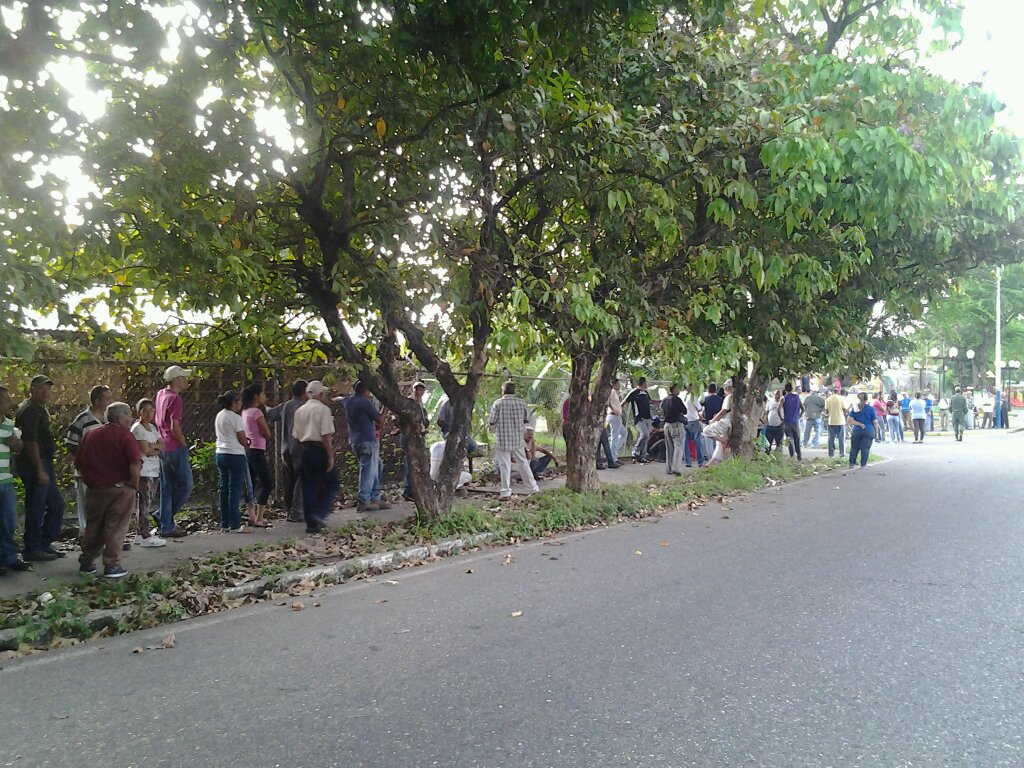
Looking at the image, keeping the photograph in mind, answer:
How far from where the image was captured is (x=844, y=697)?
13.3 ft

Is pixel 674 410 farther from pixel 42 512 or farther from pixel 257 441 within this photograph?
pixel 42 512

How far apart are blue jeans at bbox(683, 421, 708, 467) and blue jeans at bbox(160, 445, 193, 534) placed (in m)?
11.3

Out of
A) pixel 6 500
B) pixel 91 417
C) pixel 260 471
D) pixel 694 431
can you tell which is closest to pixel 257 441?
Answer: pixel 260 471

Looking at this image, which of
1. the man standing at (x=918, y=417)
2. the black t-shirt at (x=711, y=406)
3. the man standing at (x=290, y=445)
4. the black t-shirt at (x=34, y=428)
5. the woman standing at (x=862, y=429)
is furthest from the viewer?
the man standing at (x=918, y=417)

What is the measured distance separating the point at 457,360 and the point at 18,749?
769 cm

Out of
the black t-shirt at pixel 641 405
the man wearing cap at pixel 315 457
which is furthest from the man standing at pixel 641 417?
the man wearing cap at pixel 315 457

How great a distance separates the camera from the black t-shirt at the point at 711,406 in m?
18.3

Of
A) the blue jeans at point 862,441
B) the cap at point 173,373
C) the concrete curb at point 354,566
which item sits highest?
the cap at point 173,373

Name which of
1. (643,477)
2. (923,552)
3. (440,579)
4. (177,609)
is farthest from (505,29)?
(643,477)

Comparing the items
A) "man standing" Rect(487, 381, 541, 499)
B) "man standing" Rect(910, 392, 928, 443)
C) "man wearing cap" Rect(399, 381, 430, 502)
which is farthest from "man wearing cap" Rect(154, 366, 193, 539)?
"man standing" Rect(910, 392, 928, 443)

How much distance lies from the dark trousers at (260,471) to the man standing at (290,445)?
0.33 meters

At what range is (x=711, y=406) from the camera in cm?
1836

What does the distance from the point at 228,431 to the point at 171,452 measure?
2.12 feet

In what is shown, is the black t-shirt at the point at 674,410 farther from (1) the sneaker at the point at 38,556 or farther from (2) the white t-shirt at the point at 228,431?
(1) the sneaker at the point at 38,556
